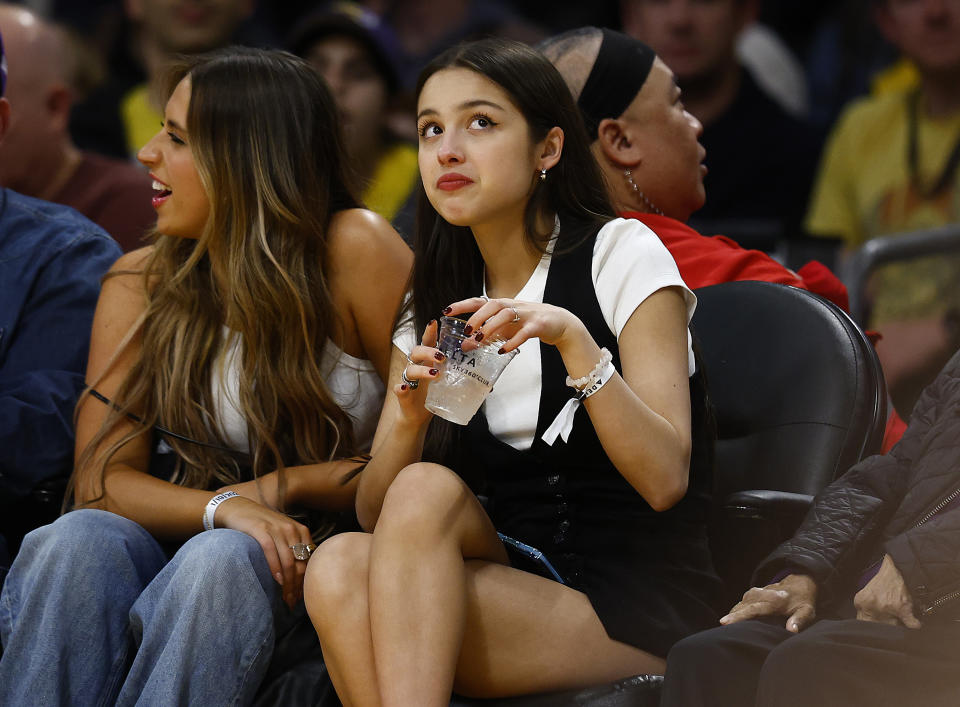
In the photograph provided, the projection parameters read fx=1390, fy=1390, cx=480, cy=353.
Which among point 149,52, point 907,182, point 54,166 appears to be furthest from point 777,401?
point 149,52

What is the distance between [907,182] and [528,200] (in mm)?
2743

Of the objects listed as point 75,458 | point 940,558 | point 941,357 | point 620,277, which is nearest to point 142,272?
point 75,458

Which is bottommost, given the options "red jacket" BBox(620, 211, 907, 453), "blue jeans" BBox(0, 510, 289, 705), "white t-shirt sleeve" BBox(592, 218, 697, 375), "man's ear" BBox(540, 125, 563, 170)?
"blue jeans" BBox(0, 510, 289, 705)

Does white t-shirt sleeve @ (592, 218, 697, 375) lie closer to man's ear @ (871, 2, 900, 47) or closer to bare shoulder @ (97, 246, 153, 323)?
bare shoulder @ (97, 246, 153, 323)

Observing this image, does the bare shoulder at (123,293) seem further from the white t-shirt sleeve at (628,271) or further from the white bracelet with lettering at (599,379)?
the white bracelet with lettering at (599,379)

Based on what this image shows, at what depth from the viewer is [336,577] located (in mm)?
2137

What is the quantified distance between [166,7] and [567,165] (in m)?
3.47

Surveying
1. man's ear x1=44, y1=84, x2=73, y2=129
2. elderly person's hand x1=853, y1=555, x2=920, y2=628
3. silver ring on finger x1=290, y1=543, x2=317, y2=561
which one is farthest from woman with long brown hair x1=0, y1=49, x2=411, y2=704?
man's ear x1=44, y1=84, x2=73, y2=129

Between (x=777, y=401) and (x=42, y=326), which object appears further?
(x=42, y=326)

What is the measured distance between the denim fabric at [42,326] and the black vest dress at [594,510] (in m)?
0.88

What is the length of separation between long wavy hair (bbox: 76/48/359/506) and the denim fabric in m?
0.12

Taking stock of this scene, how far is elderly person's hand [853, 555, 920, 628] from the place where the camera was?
1.98m

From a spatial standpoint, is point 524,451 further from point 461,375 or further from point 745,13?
point 745,13

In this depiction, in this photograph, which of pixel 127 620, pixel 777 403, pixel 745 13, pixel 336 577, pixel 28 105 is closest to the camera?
pixel 336 577
